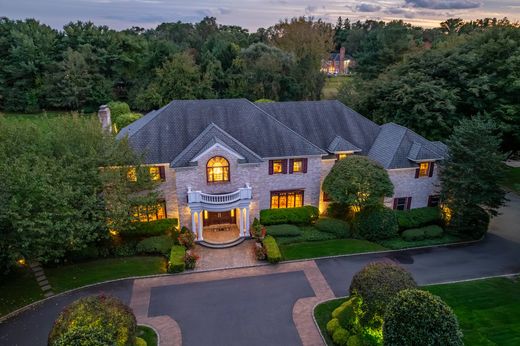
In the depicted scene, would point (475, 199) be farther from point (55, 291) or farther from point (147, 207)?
point (55, 291)

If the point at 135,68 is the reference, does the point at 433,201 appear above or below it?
below

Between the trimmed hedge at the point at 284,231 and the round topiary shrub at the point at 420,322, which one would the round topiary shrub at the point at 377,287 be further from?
the trimmed hedge at the point at 284,231

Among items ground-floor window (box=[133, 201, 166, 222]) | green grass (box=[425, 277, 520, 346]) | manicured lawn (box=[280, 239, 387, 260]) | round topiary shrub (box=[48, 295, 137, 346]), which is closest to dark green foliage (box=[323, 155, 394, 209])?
manicured lawn (box=[280, 239, 387, 260])

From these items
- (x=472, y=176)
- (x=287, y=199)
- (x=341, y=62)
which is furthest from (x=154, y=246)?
(x=341, y=62)

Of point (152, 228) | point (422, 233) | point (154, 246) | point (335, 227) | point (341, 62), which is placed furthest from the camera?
point (341, 62)

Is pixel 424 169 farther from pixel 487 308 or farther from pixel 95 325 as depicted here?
pixel 95 325

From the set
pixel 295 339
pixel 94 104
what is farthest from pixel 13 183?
pixel 94 104

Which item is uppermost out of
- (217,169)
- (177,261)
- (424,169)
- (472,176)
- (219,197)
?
(217,169)
